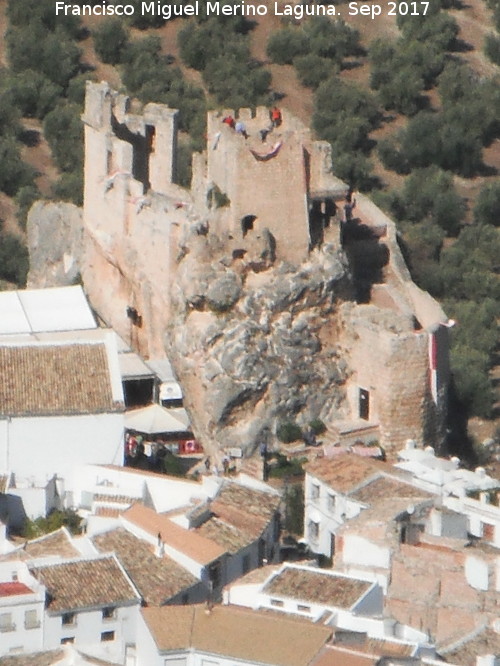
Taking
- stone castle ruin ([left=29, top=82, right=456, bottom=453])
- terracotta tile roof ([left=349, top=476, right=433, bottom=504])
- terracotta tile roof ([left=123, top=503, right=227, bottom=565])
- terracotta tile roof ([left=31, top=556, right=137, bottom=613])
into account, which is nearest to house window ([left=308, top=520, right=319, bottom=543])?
terracotta tile roof ([left=349, top=476, right=433, bottom=504])

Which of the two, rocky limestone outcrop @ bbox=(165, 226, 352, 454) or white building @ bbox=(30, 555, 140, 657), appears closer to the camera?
white building @ bbox=(30, 555, 140, 657)

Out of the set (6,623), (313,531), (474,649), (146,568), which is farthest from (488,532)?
(6,623)

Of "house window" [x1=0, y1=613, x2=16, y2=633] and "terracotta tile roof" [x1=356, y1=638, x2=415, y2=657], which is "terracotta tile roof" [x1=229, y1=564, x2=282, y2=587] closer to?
"terracotta tile roof" [x1=356, y1=638, x2=415, y2=657]

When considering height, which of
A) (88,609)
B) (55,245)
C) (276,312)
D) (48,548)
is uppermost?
(55,245)

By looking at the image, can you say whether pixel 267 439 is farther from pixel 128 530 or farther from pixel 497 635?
pixel 497 635

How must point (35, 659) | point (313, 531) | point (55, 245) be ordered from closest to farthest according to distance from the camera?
point (35, 659) < point (313, 531) < point (55, 245)

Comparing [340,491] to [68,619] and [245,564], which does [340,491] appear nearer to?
[245,564]

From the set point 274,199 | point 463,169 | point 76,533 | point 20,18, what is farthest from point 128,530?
point 20,18
